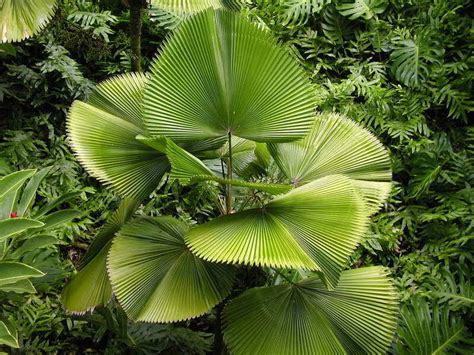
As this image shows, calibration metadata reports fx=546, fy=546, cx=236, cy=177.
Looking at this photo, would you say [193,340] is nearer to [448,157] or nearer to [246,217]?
[246,217]

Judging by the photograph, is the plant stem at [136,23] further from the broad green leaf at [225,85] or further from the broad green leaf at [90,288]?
the broad green leaf at [90,288]

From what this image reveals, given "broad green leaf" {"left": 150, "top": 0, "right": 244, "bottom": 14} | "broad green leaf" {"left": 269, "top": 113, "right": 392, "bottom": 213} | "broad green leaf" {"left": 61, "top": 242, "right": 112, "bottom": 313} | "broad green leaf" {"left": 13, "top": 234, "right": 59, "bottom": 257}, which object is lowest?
"broad green leaf" {"left": 61, "top": 242, "right": 112, "bottom": 313}

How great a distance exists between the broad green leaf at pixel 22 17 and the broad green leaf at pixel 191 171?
3.54 ft

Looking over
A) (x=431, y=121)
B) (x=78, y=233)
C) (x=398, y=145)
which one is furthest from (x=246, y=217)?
(x=431, y=121)

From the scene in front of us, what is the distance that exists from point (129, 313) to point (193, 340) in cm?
82

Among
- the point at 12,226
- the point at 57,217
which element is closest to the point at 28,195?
the point at 57,217

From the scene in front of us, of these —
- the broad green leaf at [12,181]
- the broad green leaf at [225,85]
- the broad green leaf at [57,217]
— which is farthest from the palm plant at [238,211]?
the broad green leaf at [57,217]

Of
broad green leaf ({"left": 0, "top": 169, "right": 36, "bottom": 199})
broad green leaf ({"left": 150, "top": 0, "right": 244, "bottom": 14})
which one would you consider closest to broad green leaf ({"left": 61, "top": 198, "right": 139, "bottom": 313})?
broad green leaf ({"left": 0, "top": 169, "right": 36, "bottom": 199})

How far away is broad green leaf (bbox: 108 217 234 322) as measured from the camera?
1910 mm

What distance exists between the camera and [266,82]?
1935mm

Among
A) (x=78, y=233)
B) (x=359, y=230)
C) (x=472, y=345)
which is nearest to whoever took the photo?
(x=359, y=230)

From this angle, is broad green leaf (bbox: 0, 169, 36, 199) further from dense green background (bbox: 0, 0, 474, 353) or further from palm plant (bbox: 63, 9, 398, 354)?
dense green background (bbox: 0, 0, 474, 353)

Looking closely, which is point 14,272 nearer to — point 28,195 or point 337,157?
point 28,195

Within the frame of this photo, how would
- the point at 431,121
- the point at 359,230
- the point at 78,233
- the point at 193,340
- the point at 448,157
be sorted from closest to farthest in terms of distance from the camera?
the point at 359,230 → the point at 193,340 → the point at 78,233 → the point at 448,157 → the point at 431,121
